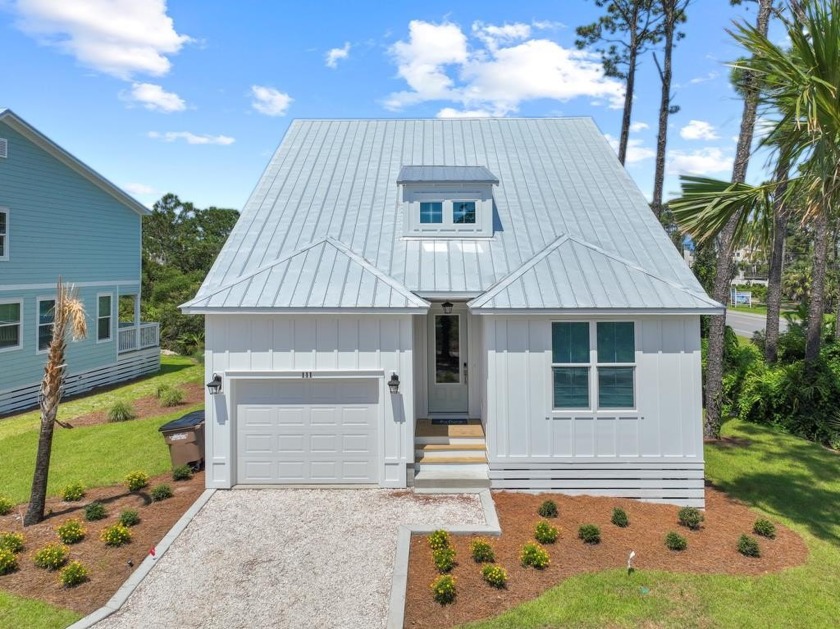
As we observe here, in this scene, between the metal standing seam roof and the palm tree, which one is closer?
the palm tree

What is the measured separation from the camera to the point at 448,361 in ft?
37.2

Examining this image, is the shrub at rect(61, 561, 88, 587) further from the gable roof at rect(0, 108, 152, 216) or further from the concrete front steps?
the gable roof at rect(0, 108, 152, 216)

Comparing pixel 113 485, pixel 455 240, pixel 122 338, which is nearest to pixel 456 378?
pixel 455 240

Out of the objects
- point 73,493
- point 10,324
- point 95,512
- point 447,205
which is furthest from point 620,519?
point 10,324

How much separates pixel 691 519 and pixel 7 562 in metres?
10.0

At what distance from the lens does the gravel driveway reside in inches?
228

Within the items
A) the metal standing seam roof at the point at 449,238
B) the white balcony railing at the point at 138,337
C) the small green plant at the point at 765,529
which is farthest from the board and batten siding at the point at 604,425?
the white balcony railing at the point at 138,337

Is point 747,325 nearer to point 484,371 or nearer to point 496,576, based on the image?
point 484,371

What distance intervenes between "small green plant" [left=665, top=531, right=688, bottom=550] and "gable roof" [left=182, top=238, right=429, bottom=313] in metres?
5.27

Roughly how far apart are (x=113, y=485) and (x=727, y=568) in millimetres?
10717

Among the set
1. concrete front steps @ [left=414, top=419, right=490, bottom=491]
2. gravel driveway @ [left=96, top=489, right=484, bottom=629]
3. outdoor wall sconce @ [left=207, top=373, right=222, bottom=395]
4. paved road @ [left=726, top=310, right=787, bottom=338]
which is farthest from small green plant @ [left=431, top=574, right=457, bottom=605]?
paved road @ [left=726, top=310, right=787, bottom=338]

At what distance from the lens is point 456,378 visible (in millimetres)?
11367

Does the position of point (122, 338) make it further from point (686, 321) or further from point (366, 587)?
point (686, 321)

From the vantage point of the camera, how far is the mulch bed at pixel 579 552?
19.4 feet
